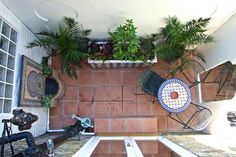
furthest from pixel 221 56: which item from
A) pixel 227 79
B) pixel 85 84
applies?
pixel 85 84

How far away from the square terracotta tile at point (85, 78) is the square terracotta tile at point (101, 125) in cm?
69

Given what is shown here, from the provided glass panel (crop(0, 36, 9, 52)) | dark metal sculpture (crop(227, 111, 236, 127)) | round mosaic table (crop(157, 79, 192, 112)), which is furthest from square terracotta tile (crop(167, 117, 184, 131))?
glass panel (crop(0, 36, 9, 52))

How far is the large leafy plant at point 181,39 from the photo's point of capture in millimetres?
2805

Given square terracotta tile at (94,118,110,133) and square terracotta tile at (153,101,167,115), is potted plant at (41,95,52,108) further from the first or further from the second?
square terracotta tile at (153,101,167,115)

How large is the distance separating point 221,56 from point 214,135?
3.57 feet

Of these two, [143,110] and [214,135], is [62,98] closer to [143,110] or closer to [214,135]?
[143,110]

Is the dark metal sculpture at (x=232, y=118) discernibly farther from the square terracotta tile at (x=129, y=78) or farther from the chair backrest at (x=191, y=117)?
the square terracotta tile at (x=129, y=78)

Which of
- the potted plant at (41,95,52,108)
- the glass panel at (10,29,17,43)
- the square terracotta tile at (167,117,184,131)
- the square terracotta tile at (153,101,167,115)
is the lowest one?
the square terracotta tile at (167,117,184,131)

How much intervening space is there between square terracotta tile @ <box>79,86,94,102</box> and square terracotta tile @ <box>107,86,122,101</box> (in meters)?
0.28

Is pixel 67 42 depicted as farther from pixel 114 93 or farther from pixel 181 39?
pixel 181 39

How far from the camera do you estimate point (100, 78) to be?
3.78 metres

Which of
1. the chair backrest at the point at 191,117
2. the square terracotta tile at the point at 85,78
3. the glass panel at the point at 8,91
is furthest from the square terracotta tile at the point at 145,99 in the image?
the glass panel at the point at 8,91

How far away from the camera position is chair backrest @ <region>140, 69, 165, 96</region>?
11.2 ft

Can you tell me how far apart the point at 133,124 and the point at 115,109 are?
511 mm
